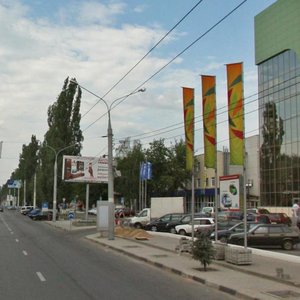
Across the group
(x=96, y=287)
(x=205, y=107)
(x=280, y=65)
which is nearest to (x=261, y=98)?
(x=280, y=65)

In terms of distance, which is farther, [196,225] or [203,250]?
[196,225]

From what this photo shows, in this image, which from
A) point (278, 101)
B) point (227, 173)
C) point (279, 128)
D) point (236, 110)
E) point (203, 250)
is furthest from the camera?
point (227, 173)

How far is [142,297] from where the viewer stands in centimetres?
1109

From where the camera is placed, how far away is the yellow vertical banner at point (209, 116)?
20.6 m

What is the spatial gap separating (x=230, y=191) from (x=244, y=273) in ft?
16.6

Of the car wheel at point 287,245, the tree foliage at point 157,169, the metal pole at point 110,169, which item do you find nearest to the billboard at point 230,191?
the car wheel at point 287,245

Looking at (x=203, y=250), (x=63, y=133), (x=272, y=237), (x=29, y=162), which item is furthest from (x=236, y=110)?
(x=29, y=162)

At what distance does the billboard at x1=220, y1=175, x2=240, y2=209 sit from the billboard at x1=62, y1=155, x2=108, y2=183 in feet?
145

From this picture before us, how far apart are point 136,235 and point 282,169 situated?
34.4m

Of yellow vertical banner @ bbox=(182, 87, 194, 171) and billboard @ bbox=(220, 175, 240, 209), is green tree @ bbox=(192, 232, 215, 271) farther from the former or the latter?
yellow vertical banner @ bbox=(182, 87, 194, 171)

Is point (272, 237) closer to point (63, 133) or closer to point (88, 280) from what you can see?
point (88, 280)

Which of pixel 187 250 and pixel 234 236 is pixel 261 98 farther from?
pixel 187 250

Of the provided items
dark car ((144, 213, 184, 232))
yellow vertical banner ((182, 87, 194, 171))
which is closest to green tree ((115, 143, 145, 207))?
dark car ((144, 213, 184, 232))

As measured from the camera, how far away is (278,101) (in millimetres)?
62594
